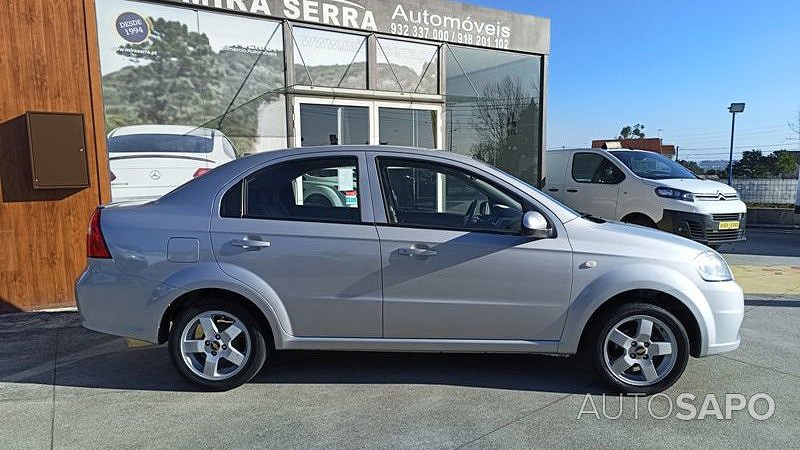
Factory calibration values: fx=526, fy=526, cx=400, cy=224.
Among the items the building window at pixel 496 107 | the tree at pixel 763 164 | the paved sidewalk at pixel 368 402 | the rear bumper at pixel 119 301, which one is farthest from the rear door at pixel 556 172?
the tree at pixel 763 164

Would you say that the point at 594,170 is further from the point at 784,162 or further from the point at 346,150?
the point at 784,162

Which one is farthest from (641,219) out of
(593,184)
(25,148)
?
(25,148)

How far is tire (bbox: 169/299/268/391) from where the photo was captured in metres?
3.70

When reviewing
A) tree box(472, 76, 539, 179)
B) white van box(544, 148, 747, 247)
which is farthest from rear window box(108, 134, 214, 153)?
white van box(544, 148, 747, 247)

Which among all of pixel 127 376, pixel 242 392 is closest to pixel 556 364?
pixel 242 392

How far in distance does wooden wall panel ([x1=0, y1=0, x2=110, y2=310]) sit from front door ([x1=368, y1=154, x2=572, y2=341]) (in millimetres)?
4398

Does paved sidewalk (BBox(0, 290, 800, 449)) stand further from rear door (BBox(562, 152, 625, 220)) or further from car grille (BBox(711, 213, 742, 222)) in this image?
rear door (BBox(562, 152, 625, 220))

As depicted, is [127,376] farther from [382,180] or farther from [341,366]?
[382,180]

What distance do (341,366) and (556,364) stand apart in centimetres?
174

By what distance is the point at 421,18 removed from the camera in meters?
8.97

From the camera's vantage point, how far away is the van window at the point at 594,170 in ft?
29.8

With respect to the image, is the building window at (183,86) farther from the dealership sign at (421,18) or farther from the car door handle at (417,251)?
the car door handle at (417,251)

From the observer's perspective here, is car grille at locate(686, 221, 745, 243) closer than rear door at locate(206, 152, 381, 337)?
No

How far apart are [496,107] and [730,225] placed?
449cm
